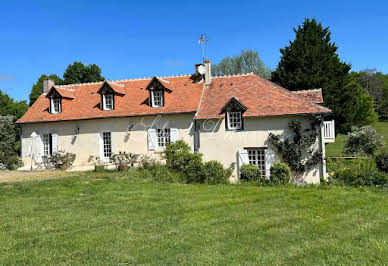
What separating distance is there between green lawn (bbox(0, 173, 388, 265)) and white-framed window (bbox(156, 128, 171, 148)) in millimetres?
7548

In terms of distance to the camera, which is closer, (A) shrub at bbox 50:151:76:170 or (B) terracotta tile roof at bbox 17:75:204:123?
(B) terracotta tile roof at bbox 17:75:204:123

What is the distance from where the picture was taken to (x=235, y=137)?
687 inches

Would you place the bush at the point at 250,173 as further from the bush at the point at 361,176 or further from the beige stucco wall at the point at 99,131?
the beige stucco wall at the point at 99,131

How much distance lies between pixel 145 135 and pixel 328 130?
1049cm

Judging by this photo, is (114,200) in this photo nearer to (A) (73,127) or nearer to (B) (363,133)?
(A) (73,127)

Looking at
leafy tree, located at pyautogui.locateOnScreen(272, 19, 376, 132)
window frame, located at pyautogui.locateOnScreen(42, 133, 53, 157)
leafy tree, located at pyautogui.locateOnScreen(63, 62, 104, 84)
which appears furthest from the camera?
leafy tree, located at pyautogui.locateOnScreen(63, 62, 104, 84)

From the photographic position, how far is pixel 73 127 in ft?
67.8

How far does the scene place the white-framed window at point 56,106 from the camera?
21484mm

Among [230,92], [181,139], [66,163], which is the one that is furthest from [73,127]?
[230,92]

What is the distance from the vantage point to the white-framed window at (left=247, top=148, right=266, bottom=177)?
671 inches

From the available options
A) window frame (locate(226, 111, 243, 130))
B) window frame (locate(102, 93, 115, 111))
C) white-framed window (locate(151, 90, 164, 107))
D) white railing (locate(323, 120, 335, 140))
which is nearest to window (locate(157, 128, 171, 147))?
white-framed window (locate(151, 90, 164, 107))

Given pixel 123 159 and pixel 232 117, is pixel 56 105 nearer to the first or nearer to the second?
pixel 123 159

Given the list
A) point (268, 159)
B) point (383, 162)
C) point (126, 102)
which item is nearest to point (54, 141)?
point (126, 102)

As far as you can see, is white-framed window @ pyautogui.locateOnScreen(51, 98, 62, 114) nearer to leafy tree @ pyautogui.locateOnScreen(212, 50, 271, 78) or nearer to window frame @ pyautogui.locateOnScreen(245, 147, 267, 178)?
window frame @ pyautogui.locateOnScreen(245, 147, 267, 178)
